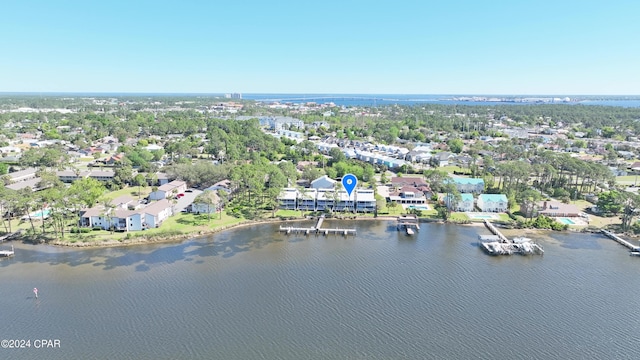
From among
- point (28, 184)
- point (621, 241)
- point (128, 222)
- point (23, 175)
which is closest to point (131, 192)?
point (28, 184)

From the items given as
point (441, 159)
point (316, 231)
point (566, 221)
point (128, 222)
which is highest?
point (441, 159)

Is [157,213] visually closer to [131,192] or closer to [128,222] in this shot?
[128,222]

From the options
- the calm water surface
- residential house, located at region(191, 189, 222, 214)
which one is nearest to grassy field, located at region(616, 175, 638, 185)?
the calm water surface

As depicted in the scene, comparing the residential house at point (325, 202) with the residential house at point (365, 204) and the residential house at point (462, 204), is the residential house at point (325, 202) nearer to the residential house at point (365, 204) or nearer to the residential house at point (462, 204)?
the residential house at point (365, 204)

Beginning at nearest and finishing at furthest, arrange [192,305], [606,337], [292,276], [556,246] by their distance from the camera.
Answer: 1. [606,337]
2. [192,305]
3. [292,276]
4. [556,246]

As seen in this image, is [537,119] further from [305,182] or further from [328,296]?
[328,296]

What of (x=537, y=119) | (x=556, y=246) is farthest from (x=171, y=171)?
(x=537, y=119)

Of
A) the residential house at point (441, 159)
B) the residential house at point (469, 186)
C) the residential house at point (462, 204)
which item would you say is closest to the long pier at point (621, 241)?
the residential house at point (462, 204)
